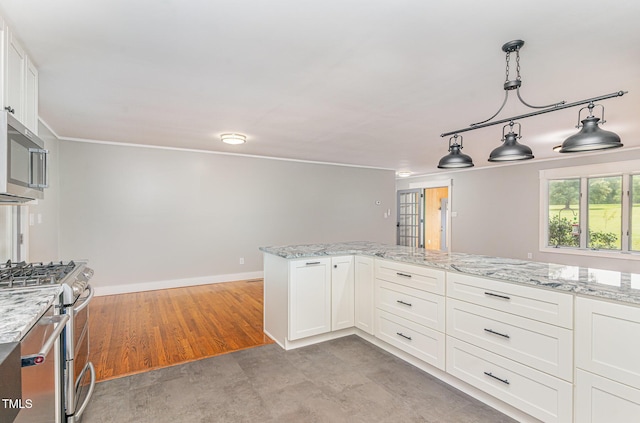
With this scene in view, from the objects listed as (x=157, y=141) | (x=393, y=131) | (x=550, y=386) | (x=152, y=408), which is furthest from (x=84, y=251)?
(x=550, y=386)

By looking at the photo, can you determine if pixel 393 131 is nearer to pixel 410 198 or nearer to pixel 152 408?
pixel 152 408

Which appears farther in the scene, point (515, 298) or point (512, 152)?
point (512, 152)

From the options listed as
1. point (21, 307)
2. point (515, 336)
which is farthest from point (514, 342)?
point (21, 307)

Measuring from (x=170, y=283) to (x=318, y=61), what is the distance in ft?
14.6

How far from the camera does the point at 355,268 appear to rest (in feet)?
10.4

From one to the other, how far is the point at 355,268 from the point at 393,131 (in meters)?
1.97

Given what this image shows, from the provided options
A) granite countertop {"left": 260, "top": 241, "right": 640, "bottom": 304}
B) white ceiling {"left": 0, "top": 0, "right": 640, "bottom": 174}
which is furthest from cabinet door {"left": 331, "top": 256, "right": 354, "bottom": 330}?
white ceiling {"left": 0, "top": 0, "right": 640, "bottom": 174}

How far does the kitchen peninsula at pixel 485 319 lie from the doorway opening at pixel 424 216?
607 centimetres

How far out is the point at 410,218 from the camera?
9.13 m

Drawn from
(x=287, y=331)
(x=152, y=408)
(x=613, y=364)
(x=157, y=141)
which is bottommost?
(x=152, y=408)

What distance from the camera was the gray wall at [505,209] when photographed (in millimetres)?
5812

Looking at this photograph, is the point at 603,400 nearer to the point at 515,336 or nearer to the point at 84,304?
the point at 515,336

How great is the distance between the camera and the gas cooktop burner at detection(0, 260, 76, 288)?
1.66 m

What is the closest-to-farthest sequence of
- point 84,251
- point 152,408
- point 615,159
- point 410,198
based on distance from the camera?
1. point 152,408
2. point 84,251
3. point 615,159
4. point 410,198
